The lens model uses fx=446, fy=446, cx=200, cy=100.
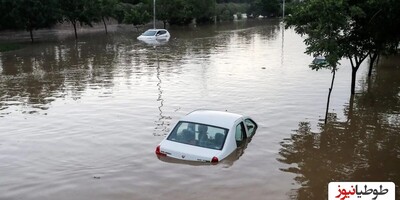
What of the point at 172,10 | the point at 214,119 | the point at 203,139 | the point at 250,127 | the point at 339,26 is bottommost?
the point at 250,127

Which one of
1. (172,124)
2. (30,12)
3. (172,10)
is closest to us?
→ (172,124)

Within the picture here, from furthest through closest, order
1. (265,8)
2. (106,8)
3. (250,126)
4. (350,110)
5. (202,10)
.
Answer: (265,8)
(202,10)
(106,8)
(350,110)
(250,126)

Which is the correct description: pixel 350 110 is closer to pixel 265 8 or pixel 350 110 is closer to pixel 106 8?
pixel 106 8

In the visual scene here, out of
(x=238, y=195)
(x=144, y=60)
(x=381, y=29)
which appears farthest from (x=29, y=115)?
(x=144, y=60)

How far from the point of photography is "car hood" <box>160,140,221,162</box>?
11422 mm

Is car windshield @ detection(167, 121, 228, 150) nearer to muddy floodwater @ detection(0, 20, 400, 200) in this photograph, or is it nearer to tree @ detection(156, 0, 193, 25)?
muddy floodwater @ detection(0, 20, 400, 200)

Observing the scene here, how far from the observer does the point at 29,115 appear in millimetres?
17750

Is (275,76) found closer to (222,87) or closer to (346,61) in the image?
(222,87)

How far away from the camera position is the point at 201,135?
1201 cm

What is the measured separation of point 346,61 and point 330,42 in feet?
65.2

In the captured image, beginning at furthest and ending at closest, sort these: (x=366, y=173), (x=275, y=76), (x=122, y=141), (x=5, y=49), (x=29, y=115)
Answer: (x=5, y=49) < (x=275, y=76) < (x=29, y=115) < (x=122, y=141) < (x=366, y=173)

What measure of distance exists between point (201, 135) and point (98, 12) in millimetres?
54329

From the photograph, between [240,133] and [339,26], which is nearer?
[240,133]

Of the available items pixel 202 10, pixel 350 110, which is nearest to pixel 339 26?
pixel 350 110
